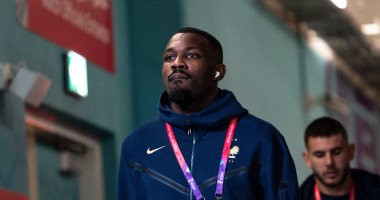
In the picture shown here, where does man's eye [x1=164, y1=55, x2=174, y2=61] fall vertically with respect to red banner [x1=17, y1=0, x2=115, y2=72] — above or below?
below

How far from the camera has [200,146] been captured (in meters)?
4.82

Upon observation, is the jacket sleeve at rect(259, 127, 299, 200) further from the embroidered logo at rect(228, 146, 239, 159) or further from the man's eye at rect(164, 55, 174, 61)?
the man's eye at rect(164, 55, 174, 61)

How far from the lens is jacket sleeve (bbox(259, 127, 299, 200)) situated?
4730 mm

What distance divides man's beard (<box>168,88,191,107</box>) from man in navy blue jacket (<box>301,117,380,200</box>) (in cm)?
275

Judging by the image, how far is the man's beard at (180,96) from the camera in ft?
15.4

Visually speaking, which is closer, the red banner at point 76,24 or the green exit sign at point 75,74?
the red banner at point 76,24

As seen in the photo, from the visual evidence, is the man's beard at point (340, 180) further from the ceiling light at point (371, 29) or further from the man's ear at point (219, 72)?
the ceiling light at point (371, 29)

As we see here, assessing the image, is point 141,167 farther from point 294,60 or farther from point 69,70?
point 294,60

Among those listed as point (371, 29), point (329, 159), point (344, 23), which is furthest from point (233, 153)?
point (371, 29)

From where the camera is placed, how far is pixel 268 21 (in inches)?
548

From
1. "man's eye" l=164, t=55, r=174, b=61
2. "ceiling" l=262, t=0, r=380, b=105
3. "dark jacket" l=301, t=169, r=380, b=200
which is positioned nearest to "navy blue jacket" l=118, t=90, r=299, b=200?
"man's eye" l=164, t=55, r=174, b=61

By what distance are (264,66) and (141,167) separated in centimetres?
876

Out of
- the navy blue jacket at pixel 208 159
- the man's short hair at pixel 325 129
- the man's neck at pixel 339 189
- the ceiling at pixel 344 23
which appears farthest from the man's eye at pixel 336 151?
the ceiling at pixel 344 23

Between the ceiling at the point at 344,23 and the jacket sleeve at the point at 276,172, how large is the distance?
358 inches
